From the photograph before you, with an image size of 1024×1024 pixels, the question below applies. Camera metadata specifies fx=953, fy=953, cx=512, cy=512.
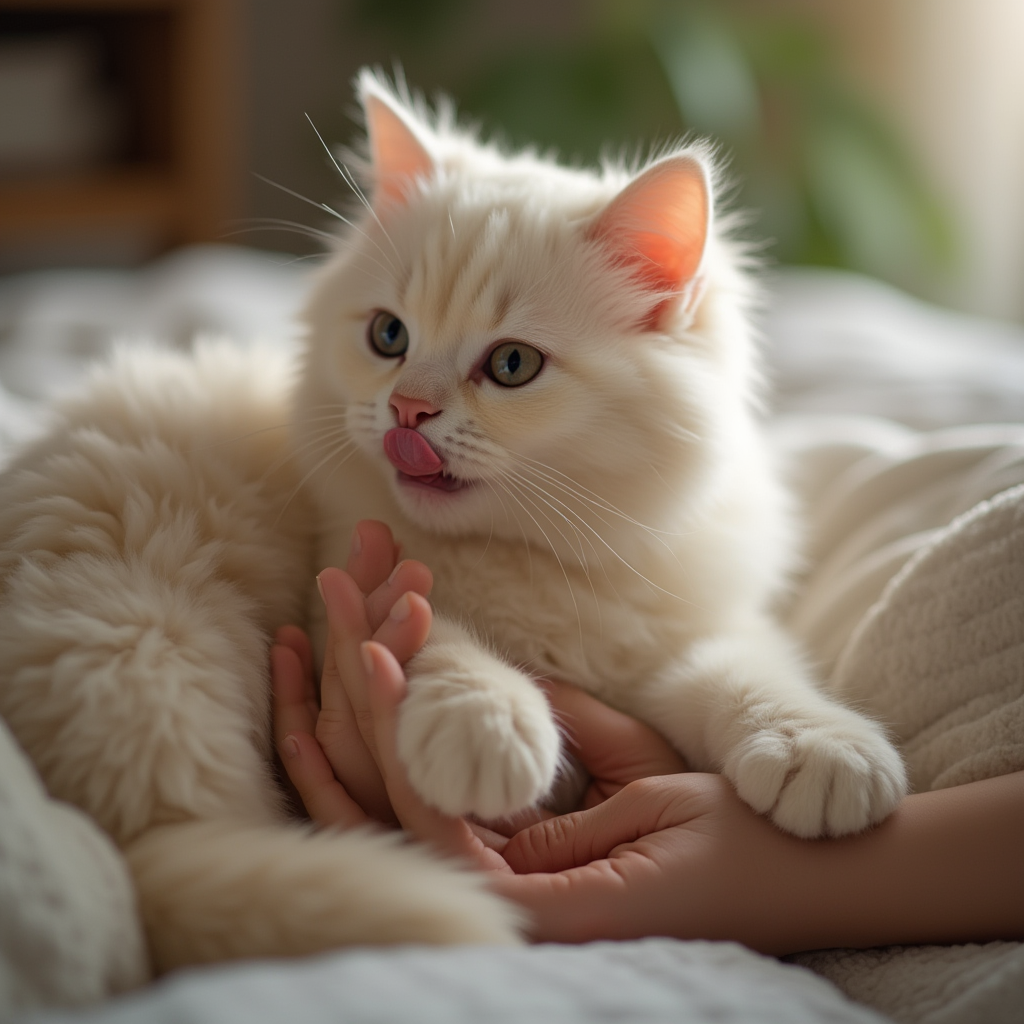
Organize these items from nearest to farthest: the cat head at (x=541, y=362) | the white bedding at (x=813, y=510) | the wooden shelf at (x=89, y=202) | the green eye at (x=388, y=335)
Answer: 1. the white bedding at (x=813, y=510)
2. the cat head at (x=541, y=362)
3. the green eye at (x=388, y=335)
4. the wooden shelf at (x=89, y=202)

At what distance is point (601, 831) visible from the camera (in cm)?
99

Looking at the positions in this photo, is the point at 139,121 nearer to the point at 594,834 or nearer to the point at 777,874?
the point at 594,834

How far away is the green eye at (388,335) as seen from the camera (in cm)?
119

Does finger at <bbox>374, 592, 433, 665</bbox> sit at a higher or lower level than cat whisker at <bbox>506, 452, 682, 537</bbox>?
lower

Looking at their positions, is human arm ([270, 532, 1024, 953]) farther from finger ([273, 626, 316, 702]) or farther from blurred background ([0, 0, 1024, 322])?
blurred background ([0, 0, 1024, 322])

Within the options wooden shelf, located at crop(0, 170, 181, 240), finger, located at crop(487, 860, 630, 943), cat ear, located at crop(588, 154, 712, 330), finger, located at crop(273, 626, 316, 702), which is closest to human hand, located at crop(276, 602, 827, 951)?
finger, located at crop(487, 860, 630, 943)

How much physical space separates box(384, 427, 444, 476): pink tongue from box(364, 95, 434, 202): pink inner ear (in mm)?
420

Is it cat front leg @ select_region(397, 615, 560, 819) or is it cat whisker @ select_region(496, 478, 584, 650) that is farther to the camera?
cat whisker @ select_region(496, 478, 584, 650)

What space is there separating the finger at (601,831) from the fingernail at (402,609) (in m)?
0.26

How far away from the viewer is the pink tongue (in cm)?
106

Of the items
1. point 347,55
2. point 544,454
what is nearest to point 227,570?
point 544,454

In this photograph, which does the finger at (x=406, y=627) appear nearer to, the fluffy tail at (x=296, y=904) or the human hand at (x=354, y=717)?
the human hand at (x=354, y=717)

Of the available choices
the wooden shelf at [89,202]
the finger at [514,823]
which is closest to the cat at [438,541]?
the finger at [514,823]

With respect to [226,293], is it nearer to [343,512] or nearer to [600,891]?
[343,512]
